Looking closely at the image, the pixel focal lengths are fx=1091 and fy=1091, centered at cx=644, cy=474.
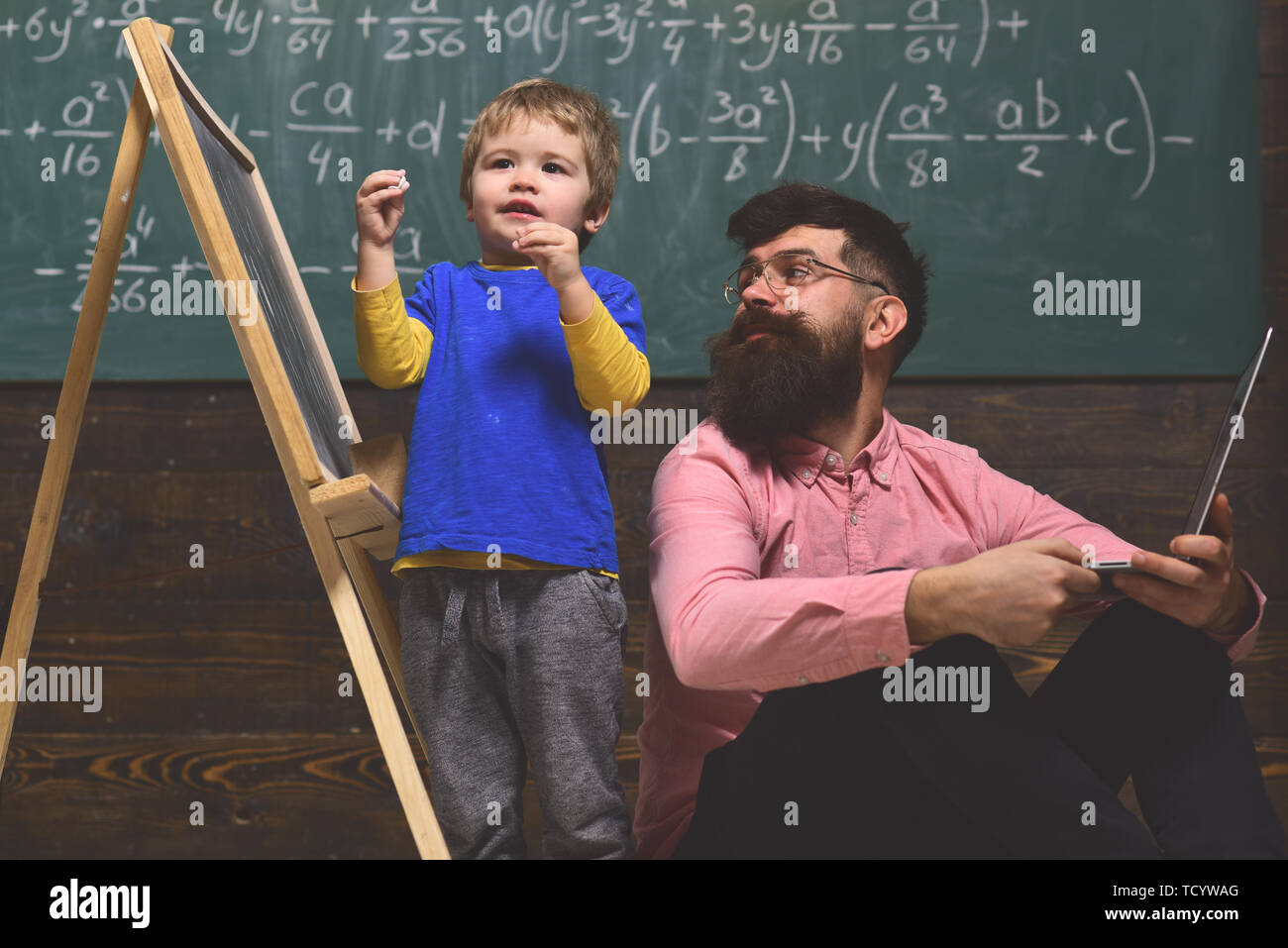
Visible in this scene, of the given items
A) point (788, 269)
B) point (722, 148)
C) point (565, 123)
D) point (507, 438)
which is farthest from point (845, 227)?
point (722, 148)

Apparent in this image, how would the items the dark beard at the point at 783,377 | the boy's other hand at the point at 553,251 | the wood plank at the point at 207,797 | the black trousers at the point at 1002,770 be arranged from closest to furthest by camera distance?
the black trousers at the point at 1002,770 < the boy's other hand at the point at 553,251 < the dark beard at the point at 783,377 < the wood plank at the point at 207,797

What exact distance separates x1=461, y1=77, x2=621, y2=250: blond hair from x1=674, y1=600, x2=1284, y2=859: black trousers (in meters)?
0.65

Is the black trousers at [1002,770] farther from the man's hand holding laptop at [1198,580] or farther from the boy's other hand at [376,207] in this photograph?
the boy's other hand at [376,207]

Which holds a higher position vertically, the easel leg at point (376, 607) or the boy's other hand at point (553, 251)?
the boy's other hand at point (553, 251)

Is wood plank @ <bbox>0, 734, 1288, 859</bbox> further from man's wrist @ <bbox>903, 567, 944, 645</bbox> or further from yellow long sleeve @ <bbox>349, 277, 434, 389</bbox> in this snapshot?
man's wrist @ <bbox>903, 567, 944, 645</bbox>

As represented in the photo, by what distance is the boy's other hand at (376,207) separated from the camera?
1.22m

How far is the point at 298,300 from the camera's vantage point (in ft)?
4.53

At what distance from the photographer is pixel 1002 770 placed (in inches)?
38.9

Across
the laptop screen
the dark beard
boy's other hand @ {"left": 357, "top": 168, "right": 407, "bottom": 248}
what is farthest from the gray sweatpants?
the laptop screen

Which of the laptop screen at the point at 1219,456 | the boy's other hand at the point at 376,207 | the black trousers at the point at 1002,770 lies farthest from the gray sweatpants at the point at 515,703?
the laptop screen at the point at 1219,456

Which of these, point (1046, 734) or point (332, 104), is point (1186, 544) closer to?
point (1046, 734)

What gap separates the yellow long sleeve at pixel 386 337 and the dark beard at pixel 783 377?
0.36 metres

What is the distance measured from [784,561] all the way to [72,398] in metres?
0.83

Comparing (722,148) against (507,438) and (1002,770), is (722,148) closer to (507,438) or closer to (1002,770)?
(507,438)
